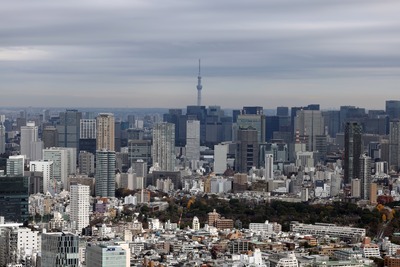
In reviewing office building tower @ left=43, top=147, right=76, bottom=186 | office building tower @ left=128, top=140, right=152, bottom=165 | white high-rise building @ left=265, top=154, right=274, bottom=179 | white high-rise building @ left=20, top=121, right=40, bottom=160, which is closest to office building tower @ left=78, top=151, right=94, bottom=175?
office building tower @ left=43, top=147, right=76, bottom=186

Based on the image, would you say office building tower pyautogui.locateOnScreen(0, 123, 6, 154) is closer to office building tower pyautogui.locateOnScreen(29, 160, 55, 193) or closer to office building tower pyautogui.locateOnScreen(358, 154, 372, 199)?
office building tower pyautogui.locateOnScreen(29, 160, 55, 193)

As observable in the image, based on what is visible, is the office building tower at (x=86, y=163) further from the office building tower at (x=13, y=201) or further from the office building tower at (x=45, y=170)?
the office building tower at (x=13, y=201)

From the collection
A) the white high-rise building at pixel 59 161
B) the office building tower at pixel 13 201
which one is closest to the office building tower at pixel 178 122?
the white high-rise building at pixel 59 161

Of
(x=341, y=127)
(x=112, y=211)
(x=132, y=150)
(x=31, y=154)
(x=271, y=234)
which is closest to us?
(x=271, y=234)

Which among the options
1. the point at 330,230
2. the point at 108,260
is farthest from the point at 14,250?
the point at 330,230

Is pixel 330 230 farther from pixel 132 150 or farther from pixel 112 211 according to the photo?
pixel 132 150

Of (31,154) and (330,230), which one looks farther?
(31,154)
